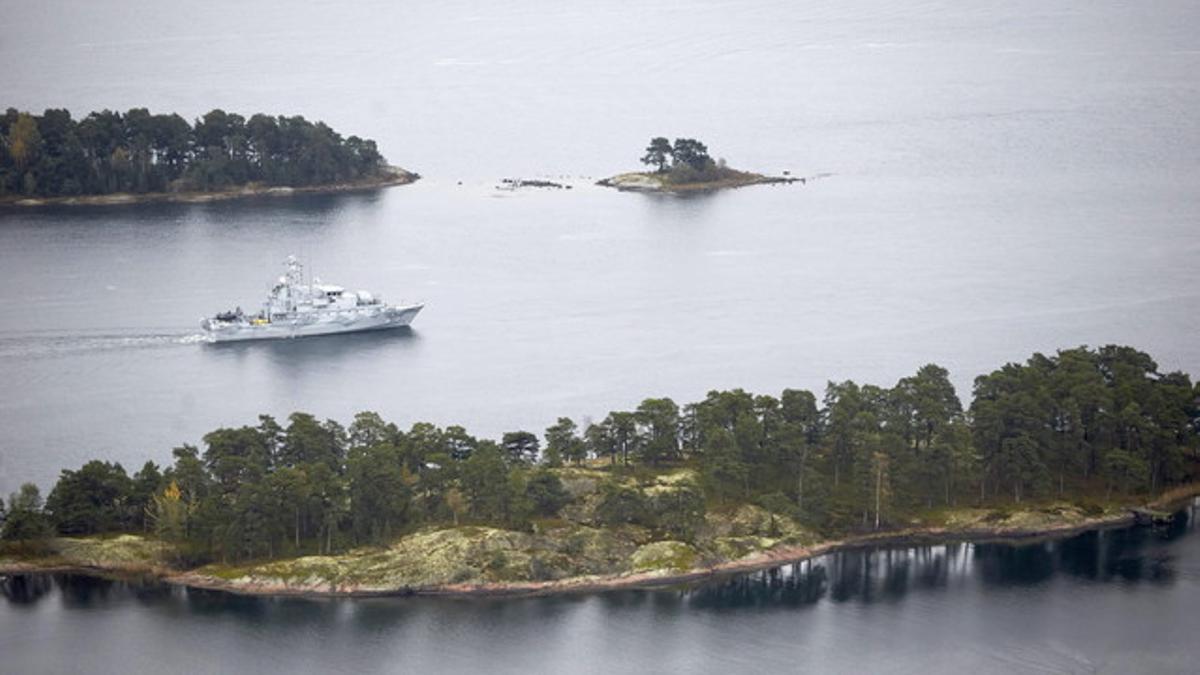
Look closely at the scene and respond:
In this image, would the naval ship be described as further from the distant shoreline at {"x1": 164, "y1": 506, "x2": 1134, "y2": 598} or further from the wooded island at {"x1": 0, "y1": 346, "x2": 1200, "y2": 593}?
the distant shoreline at {"x1": 164, "y1": 506, "x2": 1134, "y2": 598}

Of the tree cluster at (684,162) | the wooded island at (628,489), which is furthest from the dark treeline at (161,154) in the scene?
the wooded island at (628,489)

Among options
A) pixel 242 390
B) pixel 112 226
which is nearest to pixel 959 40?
pixel 112 226

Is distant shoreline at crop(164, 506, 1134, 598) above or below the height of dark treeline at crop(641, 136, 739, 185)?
below

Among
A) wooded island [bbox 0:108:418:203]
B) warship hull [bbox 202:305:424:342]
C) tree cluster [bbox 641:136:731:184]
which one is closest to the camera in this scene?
warship hull [bbox 202:305:424:342]

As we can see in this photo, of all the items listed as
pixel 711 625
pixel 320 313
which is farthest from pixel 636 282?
pixel 711 625

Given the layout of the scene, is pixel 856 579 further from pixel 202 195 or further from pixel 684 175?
pixel 202 195

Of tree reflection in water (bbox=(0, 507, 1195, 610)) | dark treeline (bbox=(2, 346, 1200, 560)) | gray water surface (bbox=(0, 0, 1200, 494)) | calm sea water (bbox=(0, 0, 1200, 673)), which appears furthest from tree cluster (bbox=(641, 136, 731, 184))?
tree reflection in water (bbox=(0, 507, 1195, 610))

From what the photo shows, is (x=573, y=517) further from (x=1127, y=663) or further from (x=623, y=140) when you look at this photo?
(x=623, y=140)
